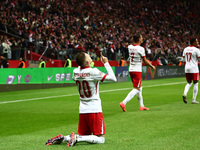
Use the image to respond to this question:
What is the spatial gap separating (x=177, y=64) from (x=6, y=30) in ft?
72.1

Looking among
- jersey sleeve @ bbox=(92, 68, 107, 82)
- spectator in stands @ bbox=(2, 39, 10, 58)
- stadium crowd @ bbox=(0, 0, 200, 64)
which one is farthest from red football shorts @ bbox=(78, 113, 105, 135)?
spectator in stands @ bbox=(2, 39, 10, 58)

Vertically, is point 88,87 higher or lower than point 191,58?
lower

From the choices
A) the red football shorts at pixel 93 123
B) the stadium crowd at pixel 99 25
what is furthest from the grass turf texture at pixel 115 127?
the stadium crowd at pixel 99 25

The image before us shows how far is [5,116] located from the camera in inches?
457

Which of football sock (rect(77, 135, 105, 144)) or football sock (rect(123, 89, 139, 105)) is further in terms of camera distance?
football sock (rect(123, 89, 139, 105))

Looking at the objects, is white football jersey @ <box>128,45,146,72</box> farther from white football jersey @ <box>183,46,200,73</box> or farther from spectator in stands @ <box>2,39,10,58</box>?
spectator in stands @ <box>2,39,10,58</box>

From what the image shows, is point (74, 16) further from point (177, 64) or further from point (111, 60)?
point (177, 64)

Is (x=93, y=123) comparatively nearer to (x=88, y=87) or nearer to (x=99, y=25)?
(x=88, y=87)

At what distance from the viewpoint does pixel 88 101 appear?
6680 mm

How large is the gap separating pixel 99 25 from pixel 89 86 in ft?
112

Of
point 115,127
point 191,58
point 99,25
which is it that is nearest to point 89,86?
point 115,127

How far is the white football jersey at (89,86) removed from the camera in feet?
21.7

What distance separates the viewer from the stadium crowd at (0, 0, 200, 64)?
1141 inches

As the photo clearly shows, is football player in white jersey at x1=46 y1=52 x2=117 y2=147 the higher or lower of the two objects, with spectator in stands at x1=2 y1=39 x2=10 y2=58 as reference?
lower
